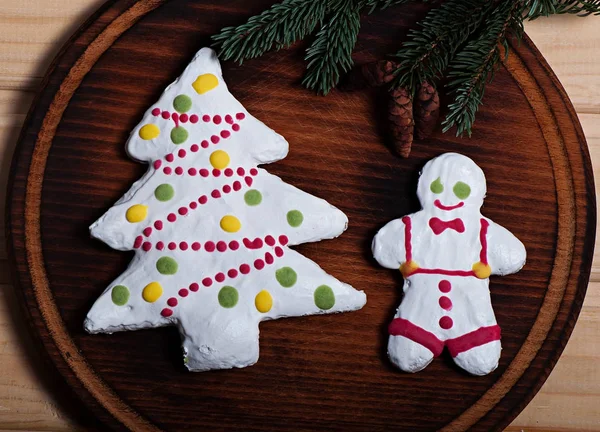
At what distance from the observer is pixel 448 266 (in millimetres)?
925

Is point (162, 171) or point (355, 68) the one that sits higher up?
point (355, 68)

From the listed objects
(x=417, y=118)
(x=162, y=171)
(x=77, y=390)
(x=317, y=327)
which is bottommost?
(x=77, y=390)

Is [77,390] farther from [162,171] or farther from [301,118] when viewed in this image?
[301,118]

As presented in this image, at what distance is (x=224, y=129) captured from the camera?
92cm

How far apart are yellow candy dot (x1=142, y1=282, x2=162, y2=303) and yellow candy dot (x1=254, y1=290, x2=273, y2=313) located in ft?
0.45

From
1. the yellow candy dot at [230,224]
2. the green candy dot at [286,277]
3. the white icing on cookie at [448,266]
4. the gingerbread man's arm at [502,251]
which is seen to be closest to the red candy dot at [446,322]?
the white icing on cookie at [448,266]

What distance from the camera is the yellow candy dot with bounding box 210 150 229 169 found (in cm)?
91

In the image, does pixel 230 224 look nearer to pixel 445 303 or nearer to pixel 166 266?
pixel 166 266

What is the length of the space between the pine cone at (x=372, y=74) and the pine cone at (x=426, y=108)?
52 millimetres

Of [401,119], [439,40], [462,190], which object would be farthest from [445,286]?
[439,40]

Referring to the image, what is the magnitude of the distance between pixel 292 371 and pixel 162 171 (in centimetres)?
36

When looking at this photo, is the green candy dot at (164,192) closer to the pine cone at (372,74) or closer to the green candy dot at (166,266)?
the green candy dot at (166,266)

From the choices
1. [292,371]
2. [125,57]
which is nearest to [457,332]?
[292,371]

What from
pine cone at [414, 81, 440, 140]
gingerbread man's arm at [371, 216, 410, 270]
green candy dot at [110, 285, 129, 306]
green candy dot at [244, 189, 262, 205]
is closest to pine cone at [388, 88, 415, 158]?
pine cone at [414, 81, 440, 140]
